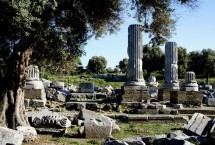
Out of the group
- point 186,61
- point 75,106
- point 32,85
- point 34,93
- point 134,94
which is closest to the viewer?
point 75,106

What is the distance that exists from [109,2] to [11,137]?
5.07 metres

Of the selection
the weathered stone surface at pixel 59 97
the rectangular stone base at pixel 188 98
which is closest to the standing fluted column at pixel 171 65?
the rectangular stone base at pixel 188 98

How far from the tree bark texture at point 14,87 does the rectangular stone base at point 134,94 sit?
335 inches

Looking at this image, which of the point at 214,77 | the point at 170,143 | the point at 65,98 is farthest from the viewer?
the point at 214,77

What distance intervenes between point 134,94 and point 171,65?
7.23 metres

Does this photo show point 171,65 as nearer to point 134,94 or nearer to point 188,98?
point 188,98

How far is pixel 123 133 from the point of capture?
11617mm

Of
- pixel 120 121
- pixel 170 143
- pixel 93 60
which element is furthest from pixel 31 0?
pixel 93 60

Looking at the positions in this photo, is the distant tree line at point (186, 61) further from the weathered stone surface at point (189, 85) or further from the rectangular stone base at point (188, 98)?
the rectangular stone base at point (188, 98)

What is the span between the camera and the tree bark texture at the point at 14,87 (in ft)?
34.2

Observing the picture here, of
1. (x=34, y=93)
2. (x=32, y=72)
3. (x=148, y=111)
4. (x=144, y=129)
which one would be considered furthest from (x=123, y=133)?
(x=32, y=72)

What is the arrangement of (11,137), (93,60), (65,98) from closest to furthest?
(11,137) < (65,98) < (93,60)

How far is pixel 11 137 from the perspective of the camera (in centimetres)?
802

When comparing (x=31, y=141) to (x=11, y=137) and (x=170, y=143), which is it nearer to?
(x=11, y=137)
